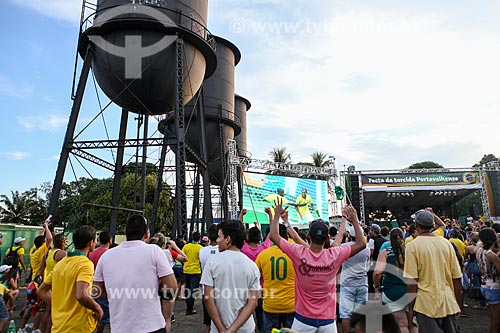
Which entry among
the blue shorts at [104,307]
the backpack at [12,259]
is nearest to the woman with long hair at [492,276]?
the blue shorts at [104,307]

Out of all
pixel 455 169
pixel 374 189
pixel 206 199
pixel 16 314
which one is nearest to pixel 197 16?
pixel 206 199

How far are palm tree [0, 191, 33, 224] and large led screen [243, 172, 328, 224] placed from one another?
33.7m

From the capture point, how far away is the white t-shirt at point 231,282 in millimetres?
2811

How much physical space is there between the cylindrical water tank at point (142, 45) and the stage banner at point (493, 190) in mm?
21587

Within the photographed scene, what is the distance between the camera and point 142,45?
11789mm

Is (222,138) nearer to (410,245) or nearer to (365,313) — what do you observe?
(410,245)

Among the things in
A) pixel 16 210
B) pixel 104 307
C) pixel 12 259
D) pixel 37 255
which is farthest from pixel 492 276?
pixel 16 210

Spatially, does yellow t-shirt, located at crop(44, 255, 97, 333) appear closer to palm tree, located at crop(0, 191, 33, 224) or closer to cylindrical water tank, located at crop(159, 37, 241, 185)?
cylindrical water tank, located at crop(159, 37, 241, 185)

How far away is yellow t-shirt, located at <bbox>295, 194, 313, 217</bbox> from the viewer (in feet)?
77.2

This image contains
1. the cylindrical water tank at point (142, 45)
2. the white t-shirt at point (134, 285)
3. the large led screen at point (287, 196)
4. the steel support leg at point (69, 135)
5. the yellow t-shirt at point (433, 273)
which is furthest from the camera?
the large led screen at point (287, 196)

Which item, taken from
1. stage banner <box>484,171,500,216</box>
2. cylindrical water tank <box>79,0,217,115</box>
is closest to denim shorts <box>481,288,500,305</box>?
cylindrical water tank <box>79,0,217,115</box>

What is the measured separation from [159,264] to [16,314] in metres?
7.66

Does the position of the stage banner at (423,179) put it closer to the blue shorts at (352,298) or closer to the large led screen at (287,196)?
the large led screen at (287,196)

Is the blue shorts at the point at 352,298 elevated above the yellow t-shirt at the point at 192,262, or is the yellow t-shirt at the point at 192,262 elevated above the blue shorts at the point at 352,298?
the yellow t-shirt at the point at 192,262
